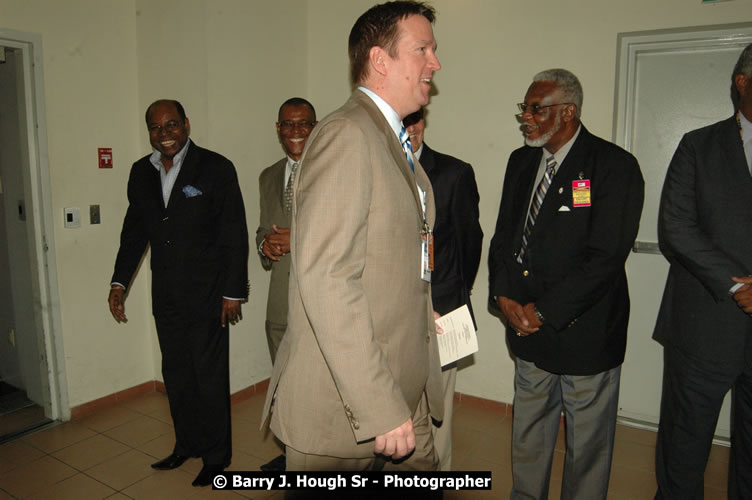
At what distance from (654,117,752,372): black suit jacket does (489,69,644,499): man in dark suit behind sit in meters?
0.24

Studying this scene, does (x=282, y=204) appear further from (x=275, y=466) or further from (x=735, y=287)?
(x=735, y=287)

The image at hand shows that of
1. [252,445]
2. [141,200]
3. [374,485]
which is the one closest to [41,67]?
[141,200]

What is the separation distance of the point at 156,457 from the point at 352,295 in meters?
2.40

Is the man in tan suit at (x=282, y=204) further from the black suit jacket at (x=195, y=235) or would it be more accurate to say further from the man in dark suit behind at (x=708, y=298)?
the man in dark suit behind at (x=708, y=298)

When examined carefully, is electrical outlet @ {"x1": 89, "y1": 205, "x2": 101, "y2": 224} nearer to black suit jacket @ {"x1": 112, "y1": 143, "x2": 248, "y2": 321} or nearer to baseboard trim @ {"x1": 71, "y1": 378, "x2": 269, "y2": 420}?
black suit jacket @ {"x1": 112, "y1": 143, "x2": 248, "y2": 321}

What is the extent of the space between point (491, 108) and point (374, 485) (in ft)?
8.66

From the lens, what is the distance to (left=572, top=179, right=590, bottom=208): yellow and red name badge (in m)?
2.19

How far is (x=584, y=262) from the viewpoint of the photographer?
2.19 meters

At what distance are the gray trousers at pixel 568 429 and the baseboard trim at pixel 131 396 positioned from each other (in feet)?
6.93

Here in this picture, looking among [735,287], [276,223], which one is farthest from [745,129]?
[276,223]

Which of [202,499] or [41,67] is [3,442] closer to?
[202,499]

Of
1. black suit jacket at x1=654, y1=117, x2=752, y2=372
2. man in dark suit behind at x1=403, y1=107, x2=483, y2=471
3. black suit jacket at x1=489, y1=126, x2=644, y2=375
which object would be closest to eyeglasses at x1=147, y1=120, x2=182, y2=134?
man in dark suit behind at x1=403, y1=107, x2=483, y2=471

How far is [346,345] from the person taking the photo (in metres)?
1.22

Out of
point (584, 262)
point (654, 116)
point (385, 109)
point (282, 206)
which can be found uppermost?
point (654, 116)
